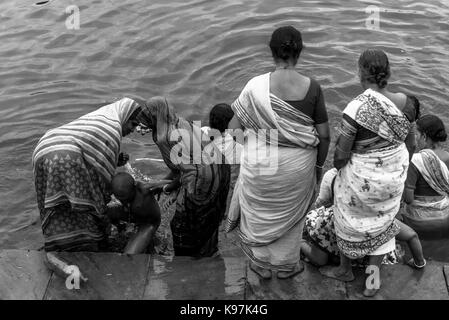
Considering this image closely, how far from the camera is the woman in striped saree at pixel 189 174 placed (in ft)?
15.1

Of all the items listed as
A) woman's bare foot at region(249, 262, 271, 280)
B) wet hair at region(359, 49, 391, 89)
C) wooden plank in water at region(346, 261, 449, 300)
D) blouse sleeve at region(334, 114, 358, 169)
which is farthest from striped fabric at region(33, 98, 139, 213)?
wooden plank in water at region(346, 261, 449, 300)

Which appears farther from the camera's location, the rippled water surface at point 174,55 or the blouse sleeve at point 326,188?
the rippled water surface at point 174,55

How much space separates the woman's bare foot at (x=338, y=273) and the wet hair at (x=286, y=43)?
5.90 ft

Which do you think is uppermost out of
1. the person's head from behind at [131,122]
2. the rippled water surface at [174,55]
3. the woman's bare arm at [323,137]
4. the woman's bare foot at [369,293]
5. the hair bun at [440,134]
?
the woman's bare arm at [323,137]

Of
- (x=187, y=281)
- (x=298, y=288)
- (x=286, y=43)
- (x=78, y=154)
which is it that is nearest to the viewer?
(x=286, y=43)

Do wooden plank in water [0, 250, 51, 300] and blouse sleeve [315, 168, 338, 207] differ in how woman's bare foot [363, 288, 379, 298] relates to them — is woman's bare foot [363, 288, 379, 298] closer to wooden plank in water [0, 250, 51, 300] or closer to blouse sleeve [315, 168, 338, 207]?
blouse sleeve [315, 168, 338, 207]

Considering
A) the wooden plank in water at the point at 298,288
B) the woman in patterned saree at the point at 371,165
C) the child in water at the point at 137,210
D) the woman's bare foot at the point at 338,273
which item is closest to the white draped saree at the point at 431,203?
the woman in patterned saree at the point at 371,165

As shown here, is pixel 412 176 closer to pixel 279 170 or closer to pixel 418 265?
pixel 418 265

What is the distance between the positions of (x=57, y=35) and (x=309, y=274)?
701 cm

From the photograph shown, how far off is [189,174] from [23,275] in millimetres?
1635

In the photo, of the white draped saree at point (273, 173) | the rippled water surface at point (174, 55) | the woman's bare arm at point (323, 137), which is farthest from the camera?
the rippled water surface at point (174, 55)

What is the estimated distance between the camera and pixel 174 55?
913 centimetres

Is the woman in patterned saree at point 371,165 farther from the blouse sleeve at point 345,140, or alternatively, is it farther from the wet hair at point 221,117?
the wet hair at point 221,117

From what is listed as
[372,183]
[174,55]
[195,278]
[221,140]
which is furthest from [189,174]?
[174,55]
